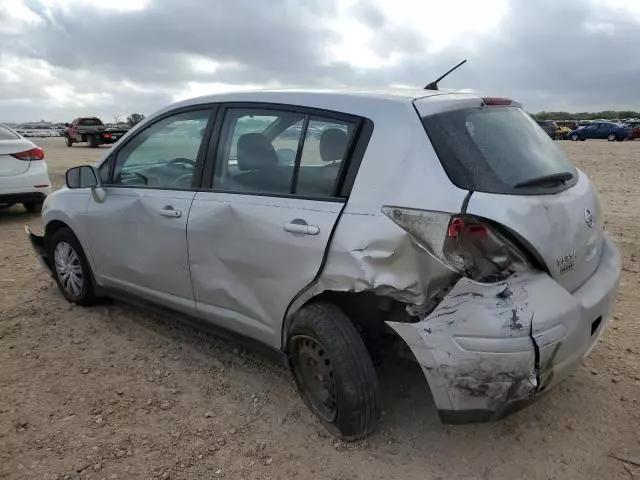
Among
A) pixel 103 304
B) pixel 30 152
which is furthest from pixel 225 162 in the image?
pixel 30 152

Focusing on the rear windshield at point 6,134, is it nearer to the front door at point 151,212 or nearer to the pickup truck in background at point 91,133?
the front door at point 151,212

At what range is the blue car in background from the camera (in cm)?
3925

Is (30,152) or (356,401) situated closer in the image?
(356,401)

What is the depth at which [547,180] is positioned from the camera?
2.94 m

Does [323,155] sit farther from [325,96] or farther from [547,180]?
[547,180]

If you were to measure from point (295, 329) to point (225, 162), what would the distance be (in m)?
1.12

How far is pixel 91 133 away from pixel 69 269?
104 ft

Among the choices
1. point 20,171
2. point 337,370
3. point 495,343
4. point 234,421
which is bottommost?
point 234,421

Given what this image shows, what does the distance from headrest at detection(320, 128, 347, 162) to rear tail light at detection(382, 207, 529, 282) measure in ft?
2.07

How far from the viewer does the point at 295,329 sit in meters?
3.07

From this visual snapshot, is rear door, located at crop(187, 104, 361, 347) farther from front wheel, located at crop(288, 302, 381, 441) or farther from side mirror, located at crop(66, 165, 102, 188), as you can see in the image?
side mirror, located at crop(66, 165, 102, 188)

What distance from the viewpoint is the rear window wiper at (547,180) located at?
2.79 metres

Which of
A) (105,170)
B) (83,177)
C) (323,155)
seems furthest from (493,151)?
(83,177)

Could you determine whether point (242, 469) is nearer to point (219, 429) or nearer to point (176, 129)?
point (219, 429)
